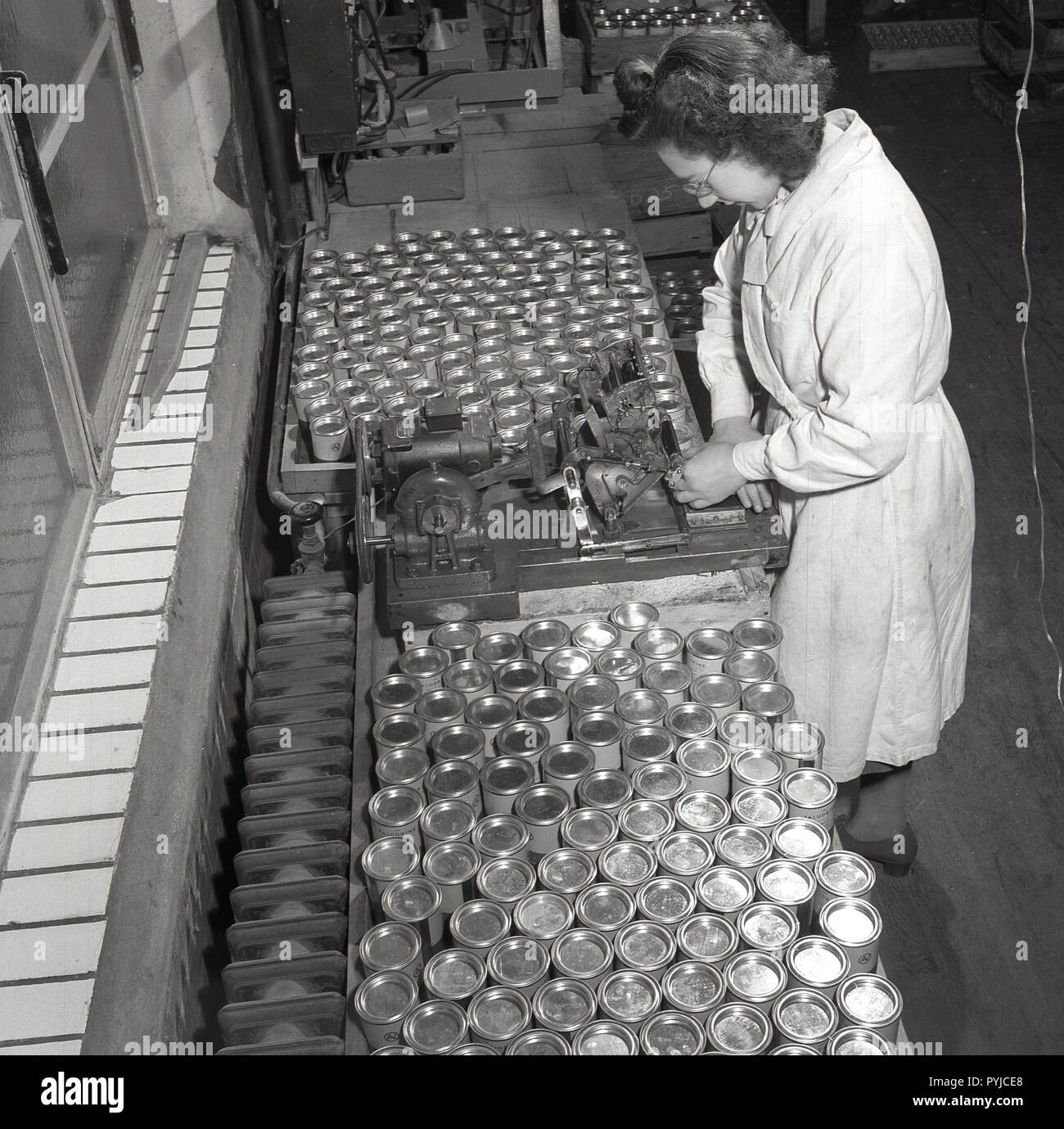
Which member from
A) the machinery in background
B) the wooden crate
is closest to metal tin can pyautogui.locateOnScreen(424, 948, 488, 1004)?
the machinery in background

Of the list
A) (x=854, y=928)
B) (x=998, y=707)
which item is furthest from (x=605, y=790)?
(x=998, y=707)

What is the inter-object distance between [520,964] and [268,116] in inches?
149

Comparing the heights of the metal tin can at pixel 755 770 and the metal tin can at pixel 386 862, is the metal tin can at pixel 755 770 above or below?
above

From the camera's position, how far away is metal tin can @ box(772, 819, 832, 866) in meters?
2.11

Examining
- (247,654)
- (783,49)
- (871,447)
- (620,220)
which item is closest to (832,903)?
(871,447)

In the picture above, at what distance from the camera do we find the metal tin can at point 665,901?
200 cm

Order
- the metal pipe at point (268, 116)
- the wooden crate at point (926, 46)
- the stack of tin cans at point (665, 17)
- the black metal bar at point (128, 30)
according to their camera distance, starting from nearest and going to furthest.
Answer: the black metal bar at point (128, 30), the metal pipe at point (268, 116), the stack of tin cans at point (665, 17), the wooden crate at point (926, 46)

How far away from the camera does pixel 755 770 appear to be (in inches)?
89.0

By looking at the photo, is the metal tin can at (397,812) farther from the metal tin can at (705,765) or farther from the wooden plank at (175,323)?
the wooden plank at (175,323)

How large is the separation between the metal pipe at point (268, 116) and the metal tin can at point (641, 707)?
10.4ft

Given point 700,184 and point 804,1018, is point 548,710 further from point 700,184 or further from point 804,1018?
point 700,184

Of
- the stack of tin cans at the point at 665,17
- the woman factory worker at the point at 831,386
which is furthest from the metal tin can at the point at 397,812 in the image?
the stack of tin cans at the point at 665,17

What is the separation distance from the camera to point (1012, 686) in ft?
13.3

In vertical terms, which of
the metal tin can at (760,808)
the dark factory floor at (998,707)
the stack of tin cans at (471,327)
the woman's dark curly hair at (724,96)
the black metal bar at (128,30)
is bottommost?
the dark factory floor at (998,707)
